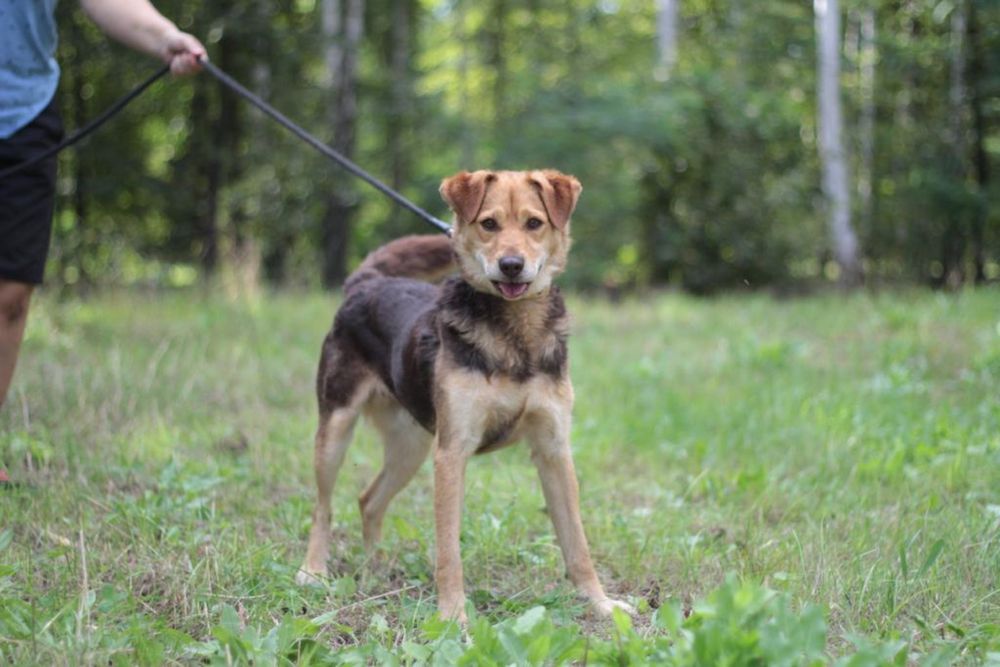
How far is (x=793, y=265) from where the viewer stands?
16109 mm

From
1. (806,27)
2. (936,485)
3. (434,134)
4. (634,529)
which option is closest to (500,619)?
(634,529)

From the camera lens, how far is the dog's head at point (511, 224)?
3.75 metres

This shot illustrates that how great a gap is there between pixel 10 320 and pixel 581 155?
11516 mm

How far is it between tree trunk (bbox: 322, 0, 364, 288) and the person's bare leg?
31.7ft

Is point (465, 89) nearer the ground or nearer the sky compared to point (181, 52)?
nearer the sky

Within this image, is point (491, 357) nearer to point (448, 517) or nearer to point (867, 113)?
point (448, 517)

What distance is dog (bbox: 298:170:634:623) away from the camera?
371 cm

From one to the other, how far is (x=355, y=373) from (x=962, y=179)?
12922 millimetres

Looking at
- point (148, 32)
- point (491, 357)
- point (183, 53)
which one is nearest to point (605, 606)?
point (491, 357)

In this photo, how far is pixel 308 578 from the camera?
13.0 ft

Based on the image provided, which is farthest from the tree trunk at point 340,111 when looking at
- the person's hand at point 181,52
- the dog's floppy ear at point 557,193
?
the dog's floppy ear at point 557,193

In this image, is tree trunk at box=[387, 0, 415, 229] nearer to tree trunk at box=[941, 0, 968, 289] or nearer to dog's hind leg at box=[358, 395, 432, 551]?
tree trunk at box=[941, 0, 968, 289]

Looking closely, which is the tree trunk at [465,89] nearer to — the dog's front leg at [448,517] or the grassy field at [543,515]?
the grassy field at [543,515]

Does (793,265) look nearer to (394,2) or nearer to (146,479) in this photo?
(394,2)
